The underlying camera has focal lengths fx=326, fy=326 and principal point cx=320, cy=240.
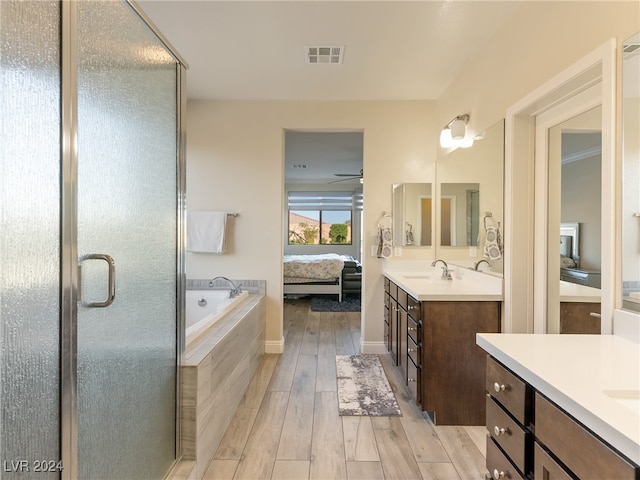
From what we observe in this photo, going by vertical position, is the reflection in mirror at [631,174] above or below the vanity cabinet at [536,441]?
above

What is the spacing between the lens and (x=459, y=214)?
2811 mm

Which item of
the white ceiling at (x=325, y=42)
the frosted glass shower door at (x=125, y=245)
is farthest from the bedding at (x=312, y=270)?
the frosted glass shower door at (x=125, y=245)

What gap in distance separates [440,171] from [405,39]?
1331mm

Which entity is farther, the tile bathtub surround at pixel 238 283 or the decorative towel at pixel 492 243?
the tile bathtub surround at pixel 238 283

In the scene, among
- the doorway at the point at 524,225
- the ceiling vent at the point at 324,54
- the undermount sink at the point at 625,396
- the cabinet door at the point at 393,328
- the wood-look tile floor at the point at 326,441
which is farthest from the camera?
the cabinet door at the point at 393,328

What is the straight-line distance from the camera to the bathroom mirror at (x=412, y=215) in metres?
3.28

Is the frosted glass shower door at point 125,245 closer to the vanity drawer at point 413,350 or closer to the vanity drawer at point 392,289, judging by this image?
the vanity drawer at point 413,350

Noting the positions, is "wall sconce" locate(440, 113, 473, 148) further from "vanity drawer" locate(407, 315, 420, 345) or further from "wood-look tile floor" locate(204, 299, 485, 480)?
"wood-look tile floor" locate(204, 299, 485, 480)

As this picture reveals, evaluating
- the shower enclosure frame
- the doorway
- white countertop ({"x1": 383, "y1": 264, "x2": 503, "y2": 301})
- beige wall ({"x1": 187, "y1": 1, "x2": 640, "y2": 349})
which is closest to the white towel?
beige wall ({"x1": 187, "y1": 1, "x2": 640, "y2": 349})

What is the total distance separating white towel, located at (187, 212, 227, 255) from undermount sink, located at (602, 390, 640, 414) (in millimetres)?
2979

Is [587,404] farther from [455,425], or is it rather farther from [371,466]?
[455,425]

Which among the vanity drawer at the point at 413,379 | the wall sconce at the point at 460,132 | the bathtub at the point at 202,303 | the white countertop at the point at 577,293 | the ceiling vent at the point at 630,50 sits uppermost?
the wall sconce at the point at 460,132

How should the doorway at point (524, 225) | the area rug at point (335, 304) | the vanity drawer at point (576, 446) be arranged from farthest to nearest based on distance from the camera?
the area rug at point (335, 304), the doorway at point (524, 225), the vanity drawer at point (576, 446)

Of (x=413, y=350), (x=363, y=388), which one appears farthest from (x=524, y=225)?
(x=363, y=388)
